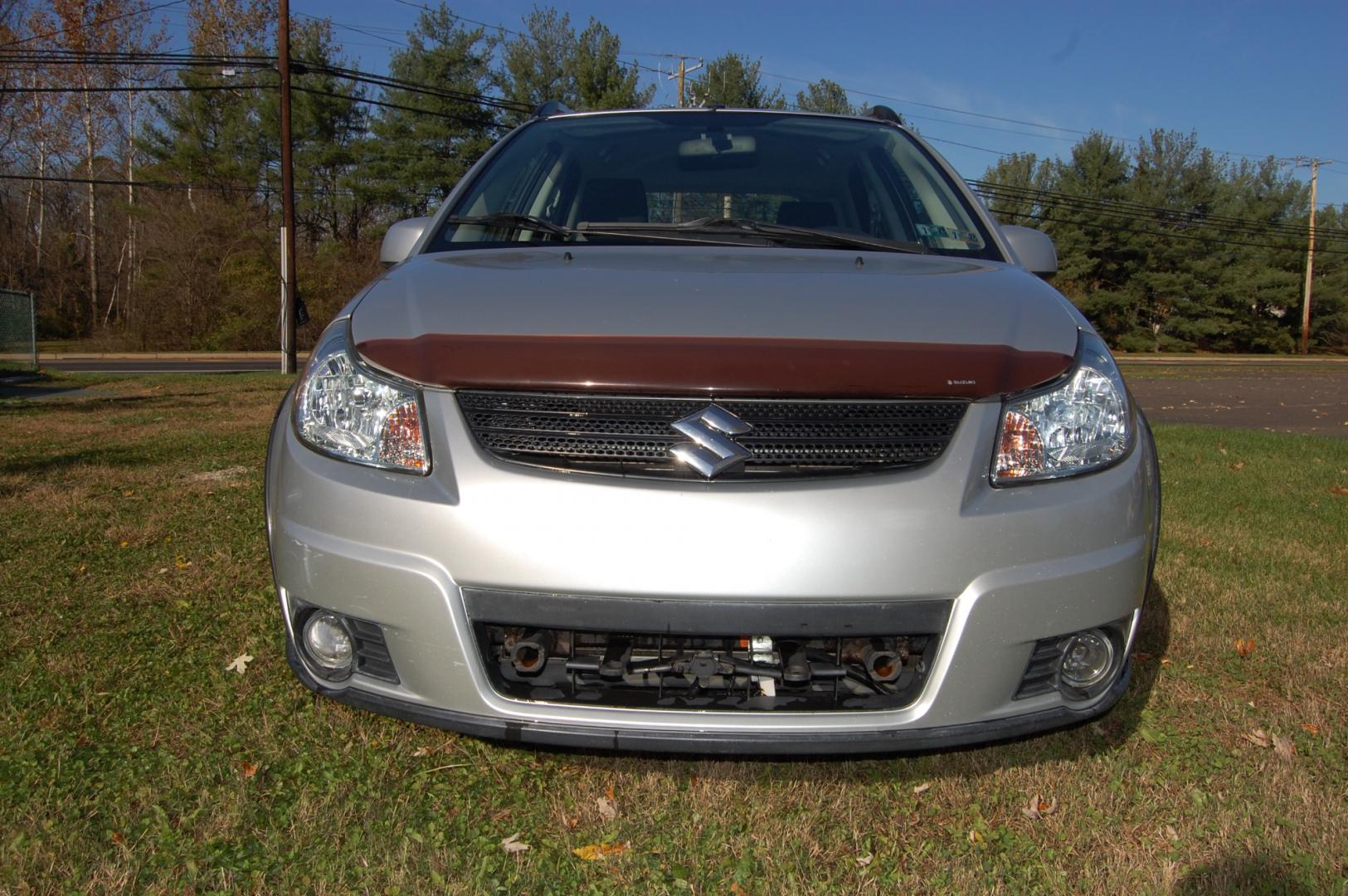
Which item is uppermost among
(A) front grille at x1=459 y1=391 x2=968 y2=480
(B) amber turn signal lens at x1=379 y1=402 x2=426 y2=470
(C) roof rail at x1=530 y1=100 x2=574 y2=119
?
(C) roof rail at x1=530 y1=100 x2=574 y2=119

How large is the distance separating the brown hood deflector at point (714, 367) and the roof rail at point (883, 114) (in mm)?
1954

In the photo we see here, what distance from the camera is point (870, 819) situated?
2.19 metres

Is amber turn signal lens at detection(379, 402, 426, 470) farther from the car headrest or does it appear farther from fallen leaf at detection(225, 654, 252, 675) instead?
the car headrest

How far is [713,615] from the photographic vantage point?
1761mm

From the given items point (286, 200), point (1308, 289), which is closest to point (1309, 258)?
point (1308, 289)

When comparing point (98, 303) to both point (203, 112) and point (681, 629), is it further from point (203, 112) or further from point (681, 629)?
point (681, 629)

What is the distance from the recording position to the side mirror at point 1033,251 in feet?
9.64

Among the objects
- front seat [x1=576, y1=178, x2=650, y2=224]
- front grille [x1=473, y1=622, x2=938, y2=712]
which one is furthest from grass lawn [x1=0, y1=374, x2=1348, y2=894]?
front seat [x1=576, y1=178, x2=650, y2=224]

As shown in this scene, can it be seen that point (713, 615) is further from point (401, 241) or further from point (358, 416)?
point (401, 241)

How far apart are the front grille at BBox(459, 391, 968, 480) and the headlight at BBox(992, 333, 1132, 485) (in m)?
0.14

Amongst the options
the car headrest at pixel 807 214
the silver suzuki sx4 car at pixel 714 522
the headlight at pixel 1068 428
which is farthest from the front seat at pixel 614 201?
the headlight at pixel 1068 428

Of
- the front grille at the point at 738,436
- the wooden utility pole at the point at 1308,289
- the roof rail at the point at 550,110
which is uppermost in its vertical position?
the roof rail at the point at 550,110

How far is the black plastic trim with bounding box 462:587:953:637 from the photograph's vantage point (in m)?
1.76

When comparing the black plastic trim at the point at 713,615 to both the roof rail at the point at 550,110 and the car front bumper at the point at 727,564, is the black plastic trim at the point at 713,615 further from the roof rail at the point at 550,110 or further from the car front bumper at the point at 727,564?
the roof rail at the point at 550,110
